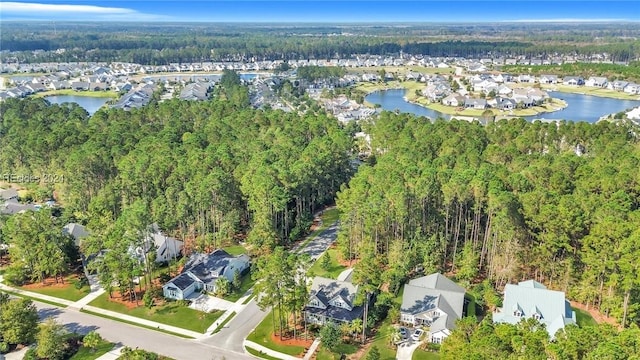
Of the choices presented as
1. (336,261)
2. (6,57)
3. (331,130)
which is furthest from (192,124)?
(6,57)

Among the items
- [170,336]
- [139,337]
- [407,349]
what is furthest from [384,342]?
[139,337]

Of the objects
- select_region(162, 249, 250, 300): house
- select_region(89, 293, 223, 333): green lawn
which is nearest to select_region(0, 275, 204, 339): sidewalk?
select_region(89, 293, 223, 333): green lawn

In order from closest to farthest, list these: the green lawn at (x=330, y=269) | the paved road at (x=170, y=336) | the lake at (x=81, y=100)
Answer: the paved road at (x=170, y=336), the green lawn at (x=330, y=269), the lake at (x=81, y=100)

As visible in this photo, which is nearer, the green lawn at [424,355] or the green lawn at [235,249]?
the green lawn at [424,355]

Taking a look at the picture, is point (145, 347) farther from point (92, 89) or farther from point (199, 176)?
point (92, 89)

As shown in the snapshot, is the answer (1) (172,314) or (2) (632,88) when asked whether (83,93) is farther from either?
(2) (632,88)

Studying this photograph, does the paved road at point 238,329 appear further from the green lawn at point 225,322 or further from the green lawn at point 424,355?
the green lawn at point 424,355

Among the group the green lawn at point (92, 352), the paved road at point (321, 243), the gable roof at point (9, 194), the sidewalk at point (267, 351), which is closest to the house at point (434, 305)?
the sidewalk at point (267, 351)

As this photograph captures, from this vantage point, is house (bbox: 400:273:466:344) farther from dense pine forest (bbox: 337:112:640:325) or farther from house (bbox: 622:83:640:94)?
house (bbox: 622:83:640:94)
